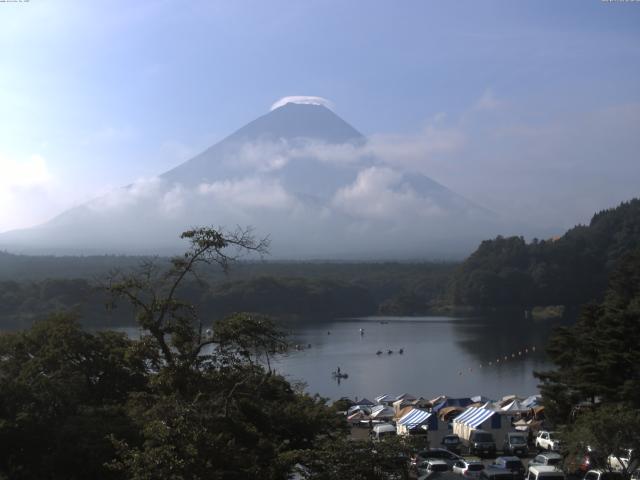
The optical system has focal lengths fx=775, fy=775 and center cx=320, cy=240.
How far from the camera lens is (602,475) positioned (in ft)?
24.1

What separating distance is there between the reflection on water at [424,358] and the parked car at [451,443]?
459 cm

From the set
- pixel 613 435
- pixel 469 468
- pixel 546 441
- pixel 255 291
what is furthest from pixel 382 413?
pixel 255 291

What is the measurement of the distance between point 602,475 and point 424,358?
19.3 m

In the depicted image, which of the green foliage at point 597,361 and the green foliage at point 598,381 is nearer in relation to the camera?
the green foliage at point 598,381

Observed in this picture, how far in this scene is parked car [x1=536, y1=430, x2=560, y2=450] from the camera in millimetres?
10086

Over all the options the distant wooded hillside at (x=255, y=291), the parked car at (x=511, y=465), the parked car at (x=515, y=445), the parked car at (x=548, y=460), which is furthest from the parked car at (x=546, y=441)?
the distant wooded hillside at (x=255, y=291)

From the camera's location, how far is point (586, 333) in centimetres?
1058

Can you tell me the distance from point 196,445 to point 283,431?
99.3 inches

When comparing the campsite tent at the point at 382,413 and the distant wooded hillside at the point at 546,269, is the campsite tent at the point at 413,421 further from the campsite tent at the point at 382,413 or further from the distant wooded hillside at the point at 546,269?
the distant wooded hillside at the point at 546,269

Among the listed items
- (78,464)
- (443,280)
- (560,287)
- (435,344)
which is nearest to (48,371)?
(78,464)

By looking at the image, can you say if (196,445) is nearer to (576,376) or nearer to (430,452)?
(430,452)

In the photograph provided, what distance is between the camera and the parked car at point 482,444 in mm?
10258

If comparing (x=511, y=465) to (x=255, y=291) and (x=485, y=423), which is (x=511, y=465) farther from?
(x=255, y=291)

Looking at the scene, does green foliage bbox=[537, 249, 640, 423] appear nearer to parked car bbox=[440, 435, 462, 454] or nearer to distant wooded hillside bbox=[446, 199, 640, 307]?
parked car bbox=[440, 435, 462, 454]
